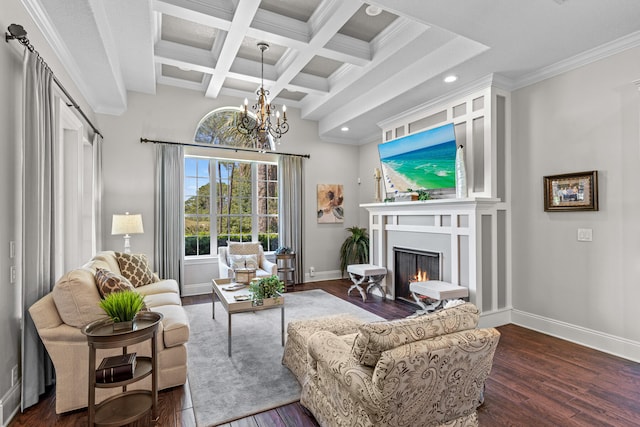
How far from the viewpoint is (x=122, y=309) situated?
212 centimetres

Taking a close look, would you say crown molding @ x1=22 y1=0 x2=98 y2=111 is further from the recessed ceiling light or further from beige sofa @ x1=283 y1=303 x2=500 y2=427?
beige sofa @ x1=283 y1=303 x2=500 y2=427

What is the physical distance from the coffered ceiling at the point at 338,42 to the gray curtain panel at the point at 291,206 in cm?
147

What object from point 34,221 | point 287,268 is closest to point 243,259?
point 287,268

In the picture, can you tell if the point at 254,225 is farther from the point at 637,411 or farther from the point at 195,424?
the point at 637,411

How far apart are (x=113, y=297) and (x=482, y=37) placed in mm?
3788

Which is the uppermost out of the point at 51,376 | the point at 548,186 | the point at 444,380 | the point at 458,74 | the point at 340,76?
the point at 340,76

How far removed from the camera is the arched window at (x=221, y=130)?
18.7 ft

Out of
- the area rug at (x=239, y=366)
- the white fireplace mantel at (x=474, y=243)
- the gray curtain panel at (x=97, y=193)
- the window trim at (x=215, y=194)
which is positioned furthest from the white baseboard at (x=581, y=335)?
the gray curtain panel at (x=97, y=193)

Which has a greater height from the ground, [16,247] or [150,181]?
[150,181]

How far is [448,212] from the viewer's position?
4.20 metres

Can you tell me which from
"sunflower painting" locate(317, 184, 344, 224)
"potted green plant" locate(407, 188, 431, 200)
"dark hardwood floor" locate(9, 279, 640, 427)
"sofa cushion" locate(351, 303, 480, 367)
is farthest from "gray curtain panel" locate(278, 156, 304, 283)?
"sofa cushion" locate(351, 303, 480, 367)

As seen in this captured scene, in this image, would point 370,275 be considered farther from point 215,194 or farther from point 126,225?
point 126,225

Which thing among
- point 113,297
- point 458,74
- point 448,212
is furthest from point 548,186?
point 113,297

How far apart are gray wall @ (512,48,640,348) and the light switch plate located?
0.13 feet
